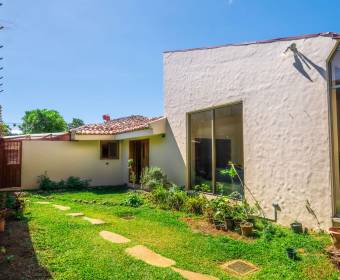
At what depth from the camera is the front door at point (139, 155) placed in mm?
14648

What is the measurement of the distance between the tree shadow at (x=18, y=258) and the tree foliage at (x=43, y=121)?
37285mm

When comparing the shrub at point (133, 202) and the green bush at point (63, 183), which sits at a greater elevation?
the green bush at point (63, 183)

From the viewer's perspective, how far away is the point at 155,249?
595 centimetres

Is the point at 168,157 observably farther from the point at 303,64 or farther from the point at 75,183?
the point at 303,64

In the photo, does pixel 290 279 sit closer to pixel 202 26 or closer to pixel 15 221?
pixel 15 221

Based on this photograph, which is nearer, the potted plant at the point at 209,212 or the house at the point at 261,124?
the house at the point at 261,124

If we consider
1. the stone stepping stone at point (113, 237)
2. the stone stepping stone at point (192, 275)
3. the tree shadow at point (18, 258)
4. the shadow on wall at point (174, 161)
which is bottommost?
the stone stepping stone at point (192, 275)

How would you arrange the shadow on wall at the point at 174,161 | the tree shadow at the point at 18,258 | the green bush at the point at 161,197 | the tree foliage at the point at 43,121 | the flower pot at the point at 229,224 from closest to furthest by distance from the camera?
the tree shadow at the point at 18,258 < the flower pot at the point at 229,224 < the green bush at the point at 161,197 < the shadow on wall at the point at 174,161 < the tree foliage at the point at 43,121

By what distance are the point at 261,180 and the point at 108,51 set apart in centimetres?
1061

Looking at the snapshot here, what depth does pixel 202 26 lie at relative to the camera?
11.9 meters

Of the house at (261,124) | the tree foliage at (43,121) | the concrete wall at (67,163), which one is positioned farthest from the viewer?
the tree foliage at (43,121)

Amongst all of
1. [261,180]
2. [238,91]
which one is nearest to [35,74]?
[238,91]

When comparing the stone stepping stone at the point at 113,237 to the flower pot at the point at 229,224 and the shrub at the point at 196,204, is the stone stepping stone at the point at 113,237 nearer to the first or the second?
the flower pot at the point at 229,224

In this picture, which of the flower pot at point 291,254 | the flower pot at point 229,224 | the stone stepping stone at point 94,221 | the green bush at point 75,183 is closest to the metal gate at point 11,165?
the green bush at point 75,183
